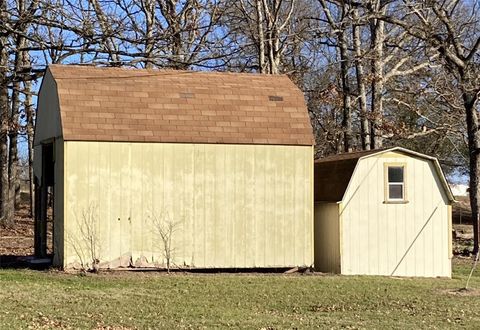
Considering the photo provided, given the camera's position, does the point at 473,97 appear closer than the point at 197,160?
No

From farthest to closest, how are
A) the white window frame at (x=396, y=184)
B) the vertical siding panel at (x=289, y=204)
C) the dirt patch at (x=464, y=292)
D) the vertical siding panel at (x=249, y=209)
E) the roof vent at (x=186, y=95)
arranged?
1. the white window frame at (x=396, y=184)
2. the roof vent at (x=186, y=95)
3. the vertical siding panel at (x=289, y=204)
4. the vertical siding panel at (x=249, y=209)
5. the dirt patch at (x=464, y=292)

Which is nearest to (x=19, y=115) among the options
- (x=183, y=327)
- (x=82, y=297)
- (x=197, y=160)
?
(x=197, y=160)

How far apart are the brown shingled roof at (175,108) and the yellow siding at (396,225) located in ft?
5.83

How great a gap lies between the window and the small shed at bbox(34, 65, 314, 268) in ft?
6.11

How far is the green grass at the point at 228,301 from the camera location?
11430 millimetres

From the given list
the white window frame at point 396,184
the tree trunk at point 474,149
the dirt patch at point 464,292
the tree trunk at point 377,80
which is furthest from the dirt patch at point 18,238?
the tree trunk at point 474,149

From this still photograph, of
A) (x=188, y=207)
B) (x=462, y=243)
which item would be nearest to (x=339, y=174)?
(x=188, y=207)

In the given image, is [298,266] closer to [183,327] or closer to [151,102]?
[151,102]

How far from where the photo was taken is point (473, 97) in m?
24.9

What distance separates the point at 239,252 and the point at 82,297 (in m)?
4.99

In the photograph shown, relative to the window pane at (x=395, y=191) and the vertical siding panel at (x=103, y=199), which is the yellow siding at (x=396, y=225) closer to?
the window pane at (x=395, y=191)

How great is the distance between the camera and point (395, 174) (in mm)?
18531

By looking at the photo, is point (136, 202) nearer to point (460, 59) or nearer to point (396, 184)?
point (396, 184)

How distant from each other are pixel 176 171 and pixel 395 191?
5110mm
